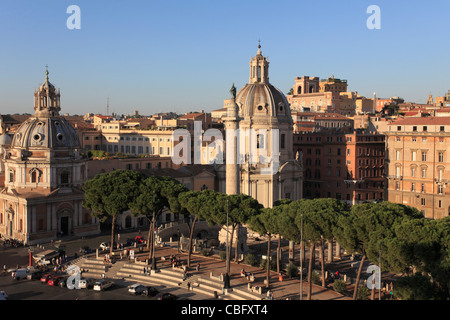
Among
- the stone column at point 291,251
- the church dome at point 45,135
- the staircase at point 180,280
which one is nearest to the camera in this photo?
the staircase at point 180,280

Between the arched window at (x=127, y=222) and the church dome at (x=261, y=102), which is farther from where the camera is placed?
the church dome at (x=261, y=102)

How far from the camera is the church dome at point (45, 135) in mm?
54094

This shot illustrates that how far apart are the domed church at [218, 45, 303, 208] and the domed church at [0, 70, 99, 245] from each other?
61.4ft

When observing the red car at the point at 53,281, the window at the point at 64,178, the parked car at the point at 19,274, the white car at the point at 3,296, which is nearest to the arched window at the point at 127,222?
the window at the point at 64,178

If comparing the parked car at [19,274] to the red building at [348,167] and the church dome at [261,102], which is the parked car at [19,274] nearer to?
the church dome at [261,102]

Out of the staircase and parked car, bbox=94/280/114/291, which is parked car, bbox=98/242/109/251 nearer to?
the staircase

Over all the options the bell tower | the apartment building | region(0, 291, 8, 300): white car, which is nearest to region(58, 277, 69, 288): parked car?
region(0, 291, 8, 300): white car

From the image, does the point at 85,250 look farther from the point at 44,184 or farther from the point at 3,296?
the point at 3,296

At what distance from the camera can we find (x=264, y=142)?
6366cm

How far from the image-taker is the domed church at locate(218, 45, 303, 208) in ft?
205

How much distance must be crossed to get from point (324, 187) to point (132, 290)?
4950 centimetres

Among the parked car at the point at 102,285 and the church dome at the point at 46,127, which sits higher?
the church dome at the point at 46,127

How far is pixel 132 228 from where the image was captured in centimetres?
5816

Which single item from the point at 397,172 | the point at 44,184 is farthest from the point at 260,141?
the point at 44,184
